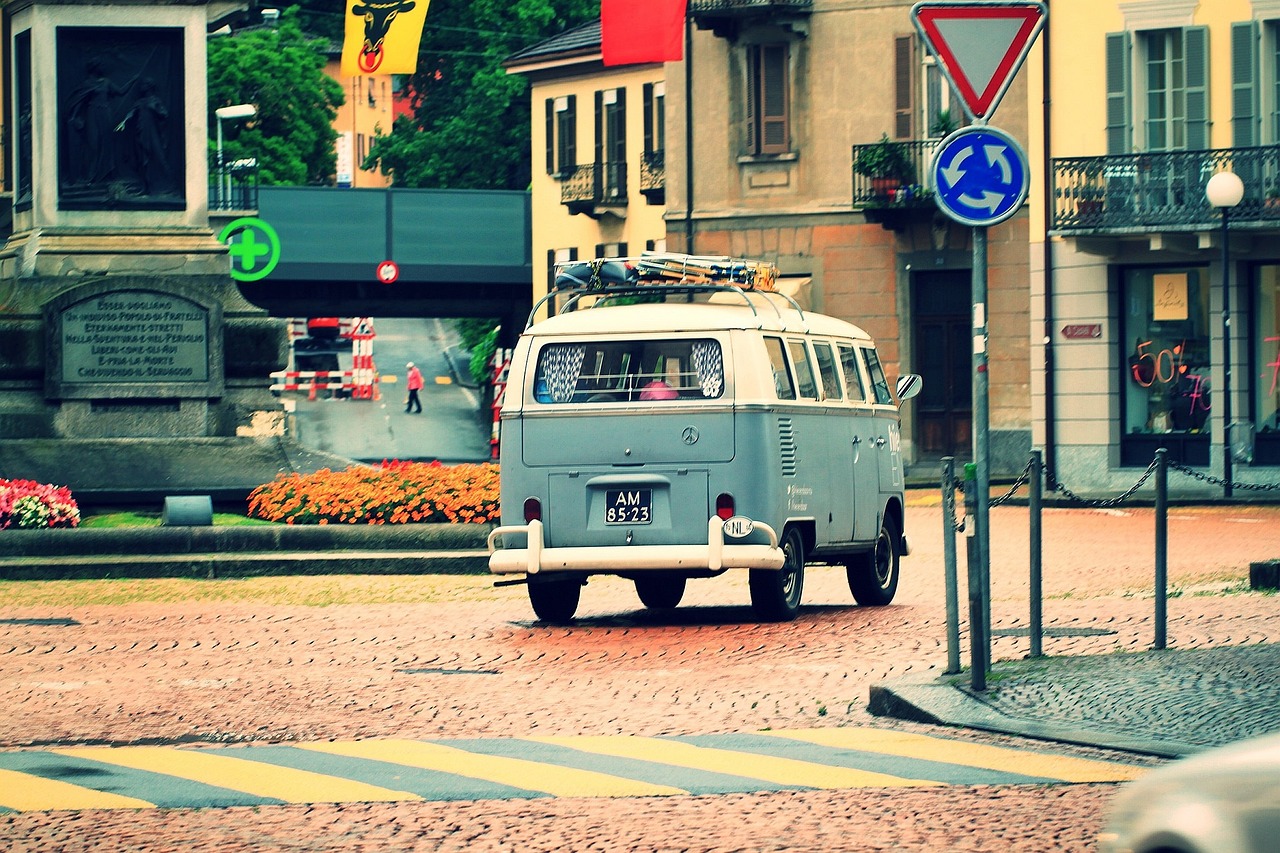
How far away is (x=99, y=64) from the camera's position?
23109 millimetres

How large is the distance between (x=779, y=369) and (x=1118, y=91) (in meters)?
22.2

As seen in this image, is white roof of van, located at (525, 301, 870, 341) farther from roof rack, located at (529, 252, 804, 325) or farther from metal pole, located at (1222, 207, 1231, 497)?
metal pole, located at (1222, 207, 1231, 497)

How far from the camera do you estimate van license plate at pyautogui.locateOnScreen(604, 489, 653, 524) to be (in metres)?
16.4

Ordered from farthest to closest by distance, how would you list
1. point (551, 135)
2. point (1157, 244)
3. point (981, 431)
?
point (551, 135) < point (1157, 244) < point (981, 431)

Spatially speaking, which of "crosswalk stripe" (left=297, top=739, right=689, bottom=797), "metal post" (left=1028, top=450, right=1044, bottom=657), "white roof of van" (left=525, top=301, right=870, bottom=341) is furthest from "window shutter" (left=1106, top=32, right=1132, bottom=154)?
"crosswalk stripe" (left=297, top=739, right=689, bottom=797)

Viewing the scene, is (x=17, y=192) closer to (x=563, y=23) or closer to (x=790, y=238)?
(x=790, y=238)

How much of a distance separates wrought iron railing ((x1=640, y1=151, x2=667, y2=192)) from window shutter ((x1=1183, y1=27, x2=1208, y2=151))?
16.6m

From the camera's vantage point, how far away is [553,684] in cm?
1335

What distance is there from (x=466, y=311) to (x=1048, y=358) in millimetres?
29087

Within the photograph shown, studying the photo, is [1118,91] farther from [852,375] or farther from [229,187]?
[229,187]

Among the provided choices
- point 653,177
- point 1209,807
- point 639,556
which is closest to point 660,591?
point 639,556

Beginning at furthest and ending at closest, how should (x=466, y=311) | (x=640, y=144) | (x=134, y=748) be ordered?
1. (x=466, y=311)
2. (x=640, y=144)
3. (x=134, y=748)

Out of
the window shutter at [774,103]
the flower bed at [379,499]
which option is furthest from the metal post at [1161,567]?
the window shutter at [774,103]

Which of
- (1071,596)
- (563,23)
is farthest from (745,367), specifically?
(563,23)
